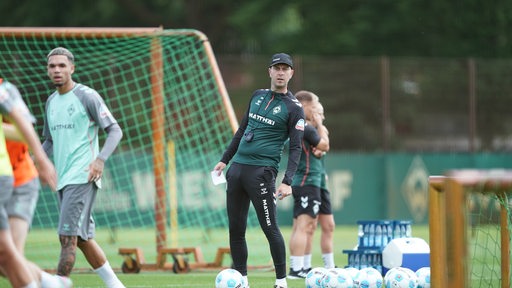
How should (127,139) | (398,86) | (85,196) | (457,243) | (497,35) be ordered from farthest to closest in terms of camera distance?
(497,35) → (398,86) → (127,139) → (85,196) → (457,243)

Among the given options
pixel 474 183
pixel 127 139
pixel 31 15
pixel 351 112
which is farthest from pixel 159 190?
pixel 31 15

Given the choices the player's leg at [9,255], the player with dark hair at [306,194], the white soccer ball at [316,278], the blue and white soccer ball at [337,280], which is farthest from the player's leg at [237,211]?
the player's leg at [9,255]

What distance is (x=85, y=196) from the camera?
9.01 meters

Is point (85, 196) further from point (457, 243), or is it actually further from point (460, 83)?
point (460, 83)

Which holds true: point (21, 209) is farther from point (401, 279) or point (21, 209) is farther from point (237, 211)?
point (401, 279)

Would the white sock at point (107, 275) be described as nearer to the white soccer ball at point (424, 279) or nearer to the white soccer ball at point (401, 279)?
the white soccer ball at point (401, 279)

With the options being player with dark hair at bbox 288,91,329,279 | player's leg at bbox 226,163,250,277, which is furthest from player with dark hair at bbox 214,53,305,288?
player with dark hair at bbox 288,91,329,279

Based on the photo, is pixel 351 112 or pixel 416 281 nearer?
pixel 416 281

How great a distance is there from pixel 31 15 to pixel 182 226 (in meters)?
14.9

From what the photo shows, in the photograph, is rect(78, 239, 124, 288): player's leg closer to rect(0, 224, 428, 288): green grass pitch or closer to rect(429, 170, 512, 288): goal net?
rect(0, 224, 428, 288): green grass pitch

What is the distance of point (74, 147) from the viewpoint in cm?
909

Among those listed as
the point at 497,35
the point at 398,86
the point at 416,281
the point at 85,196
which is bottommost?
the point at 416,281

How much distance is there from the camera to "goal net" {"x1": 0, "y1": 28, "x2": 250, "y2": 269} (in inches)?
555

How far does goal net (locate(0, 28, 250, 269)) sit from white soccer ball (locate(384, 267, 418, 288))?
4.04 m
